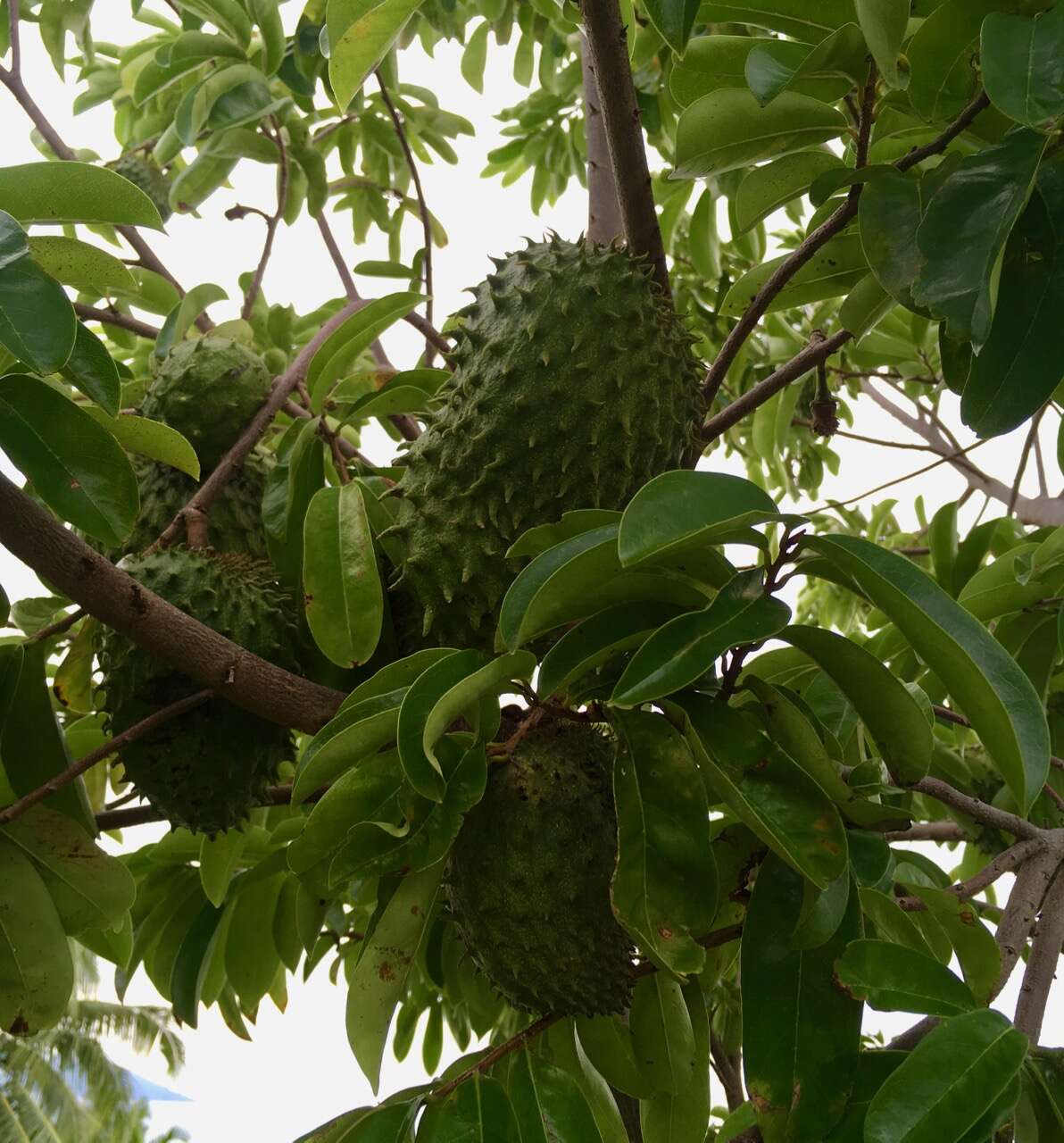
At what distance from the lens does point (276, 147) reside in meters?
2.26

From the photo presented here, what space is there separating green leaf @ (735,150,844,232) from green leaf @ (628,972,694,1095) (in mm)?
855

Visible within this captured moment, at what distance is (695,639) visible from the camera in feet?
3.06

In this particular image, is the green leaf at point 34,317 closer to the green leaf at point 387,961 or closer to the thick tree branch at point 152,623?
the thick tree branch at point 152,623

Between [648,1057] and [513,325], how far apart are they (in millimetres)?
832

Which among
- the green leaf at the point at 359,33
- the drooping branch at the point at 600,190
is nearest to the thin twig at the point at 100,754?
the green leaf at the point at 359,33

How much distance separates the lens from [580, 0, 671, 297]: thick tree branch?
48.9 inches

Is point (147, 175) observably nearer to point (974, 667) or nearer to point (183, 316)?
point (183, 316)

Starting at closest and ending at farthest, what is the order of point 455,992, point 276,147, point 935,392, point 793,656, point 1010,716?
point 1010,716
point 793,656
point 455,992
point 276,147
point 935,392

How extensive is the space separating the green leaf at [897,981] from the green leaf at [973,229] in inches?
20.2

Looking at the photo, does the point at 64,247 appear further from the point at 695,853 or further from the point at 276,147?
the point at 276,147

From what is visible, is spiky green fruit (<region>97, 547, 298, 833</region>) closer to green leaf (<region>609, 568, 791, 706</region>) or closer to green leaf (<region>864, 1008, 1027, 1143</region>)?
green leaf (<region>609, 568, 791, 706</region>)

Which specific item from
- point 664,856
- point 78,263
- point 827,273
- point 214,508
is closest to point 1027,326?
point 827,273

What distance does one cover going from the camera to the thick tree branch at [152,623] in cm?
109

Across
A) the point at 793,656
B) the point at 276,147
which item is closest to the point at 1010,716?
the point at 793,656
